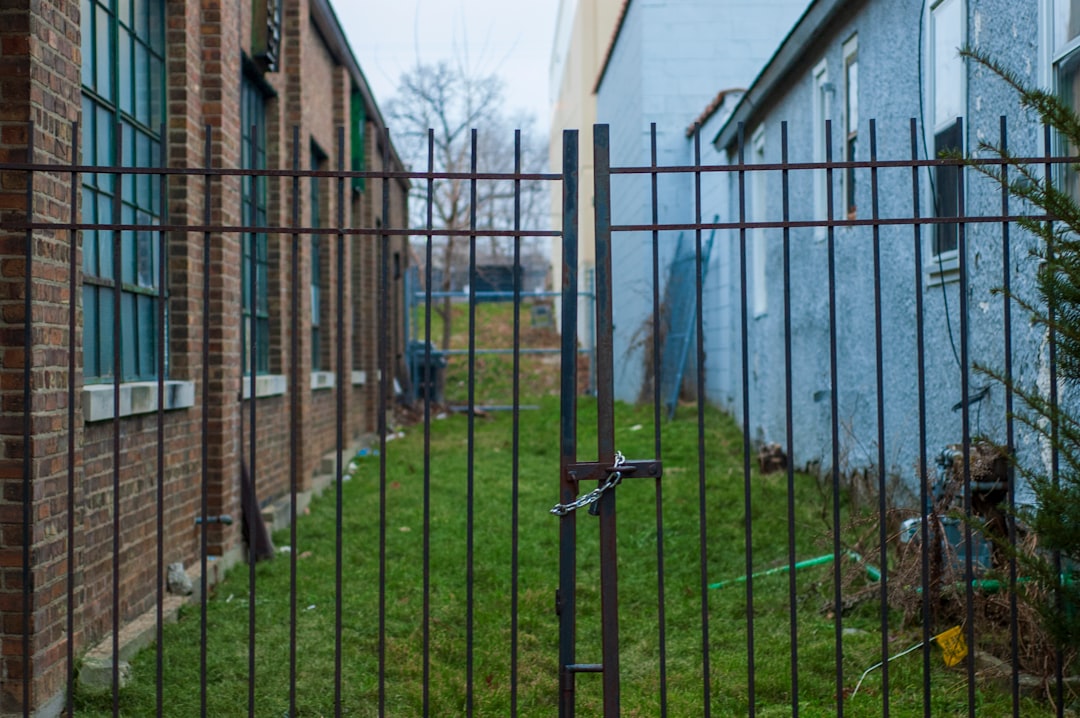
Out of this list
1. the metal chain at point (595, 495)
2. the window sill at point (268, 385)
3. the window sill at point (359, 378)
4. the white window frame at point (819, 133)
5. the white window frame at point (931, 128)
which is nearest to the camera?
the metal chain at point (595, 495)

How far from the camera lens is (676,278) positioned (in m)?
15.2

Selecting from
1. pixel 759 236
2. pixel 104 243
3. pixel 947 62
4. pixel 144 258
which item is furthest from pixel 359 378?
pixel 947 62

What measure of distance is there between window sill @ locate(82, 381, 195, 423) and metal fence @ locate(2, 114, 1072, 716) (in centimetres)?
11

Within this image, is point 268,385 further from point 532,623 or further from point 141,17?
point 532,623

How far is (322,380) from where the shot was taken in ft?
39.3

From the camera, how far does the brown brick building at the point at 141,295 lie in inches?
169

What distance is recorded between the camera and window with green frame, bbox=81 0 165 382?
18.3 feet

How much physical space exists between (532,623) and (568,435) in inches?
108

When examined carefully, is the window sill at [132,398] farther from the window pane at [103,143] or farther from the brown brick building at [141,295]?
the window pane at [103,143]

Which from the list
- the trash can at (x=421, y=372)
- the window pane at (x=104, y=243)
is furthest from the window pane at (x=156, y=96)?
the trash can at (x=421, y=372)

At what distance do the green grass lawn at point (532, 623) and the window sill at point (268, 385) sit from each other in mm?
1171

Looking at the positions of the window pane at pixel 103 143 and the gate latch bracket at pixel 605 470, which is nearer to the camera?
the gate latch bracket at pixel 605 470

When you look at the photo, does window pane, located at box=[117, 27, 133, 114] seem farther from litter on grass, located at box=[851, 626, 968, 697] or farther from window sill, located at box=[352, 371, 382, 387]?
window sill, located at box=[352, 371, 382, 387]

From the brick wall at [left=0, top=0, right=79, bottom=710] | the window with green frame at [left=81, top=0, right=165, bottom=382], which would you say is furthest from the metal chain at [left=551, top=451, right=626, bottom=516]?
the window with green frame at [left=81, top=0, right=165, bottom=382]
